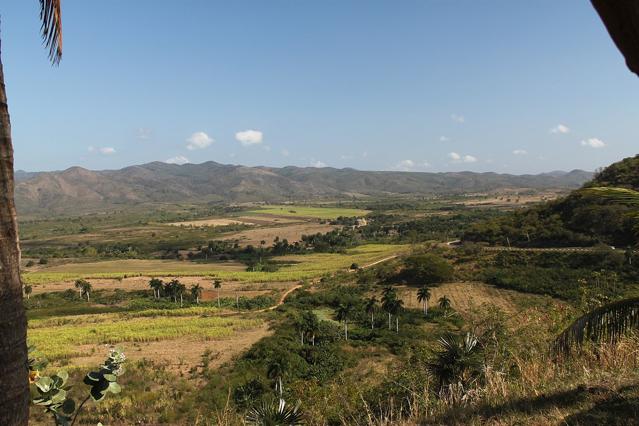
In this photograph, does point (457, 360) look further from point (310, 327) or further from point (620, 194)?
point (310, 327)

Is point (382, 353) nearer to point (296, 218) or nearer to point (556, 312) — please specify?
point (556, 312)

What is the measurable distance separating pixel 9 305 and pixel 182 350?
108ft

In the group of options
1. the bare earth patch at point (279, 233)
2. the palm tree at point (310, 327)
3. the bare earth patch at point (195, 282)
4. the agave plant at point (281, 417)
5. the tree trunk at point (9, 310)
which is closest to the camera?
the tree trunk at point (9, 310)

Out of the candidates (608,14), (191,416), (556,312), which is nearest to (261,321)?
(191,416)

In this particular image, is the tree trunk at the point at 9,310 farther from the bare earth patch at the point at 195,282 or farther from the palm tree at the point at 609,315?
the bare earth patch at the point at 195,282

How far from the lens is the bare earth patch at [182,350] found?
28484 mm

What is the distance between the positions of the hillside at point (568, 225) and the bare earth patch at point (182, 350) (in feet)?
123

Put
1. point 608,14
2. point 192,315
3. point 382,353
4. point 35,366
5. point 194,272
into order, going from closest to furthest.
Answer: point 608,14 < point 35,366 < point 382,353 < point 192,315 < point 194,272

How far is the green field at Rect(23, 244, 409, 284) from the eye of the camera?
69188 mm

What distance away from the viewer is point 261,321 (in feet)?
135

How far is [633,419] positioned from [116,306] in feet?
194

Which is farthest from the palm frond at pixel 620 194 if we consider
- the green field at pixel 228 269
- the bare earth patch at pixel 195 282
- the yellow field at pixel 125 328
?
the green field at pixel 228 269

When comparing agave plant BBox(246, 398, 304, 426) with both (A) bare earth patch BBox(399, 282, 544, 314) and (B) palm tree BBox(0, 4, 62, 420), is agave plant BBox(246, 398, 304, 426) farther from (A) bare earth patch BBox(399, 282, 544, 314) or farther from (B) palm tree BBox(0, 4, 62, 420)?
(A) bare earth patch BBox(399, 282, 544, 314)

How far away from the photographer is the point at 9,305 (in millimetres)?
2209
